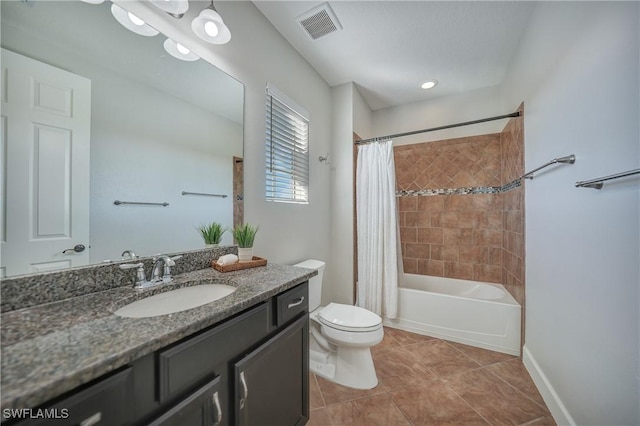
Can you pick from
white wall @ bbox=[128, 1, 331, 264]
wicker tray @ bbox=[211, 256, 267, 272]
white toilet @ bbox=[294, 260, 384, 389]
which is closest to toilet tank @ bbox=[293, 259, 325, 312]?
white toilet @ bbox=[294, 260, 384, 389]

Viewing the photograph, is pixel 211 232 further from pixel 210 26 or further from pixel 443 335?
pixel 443 335

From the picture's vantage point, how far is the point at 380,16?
1723 mm

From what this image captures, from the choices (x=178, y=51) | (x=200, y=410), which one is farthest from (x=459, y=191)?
(x=200, y=410)

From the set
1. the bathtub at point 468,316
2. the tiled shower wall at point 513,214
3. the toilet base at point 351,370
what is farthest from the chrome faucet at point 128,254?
the tiled shower wall at point 513,214

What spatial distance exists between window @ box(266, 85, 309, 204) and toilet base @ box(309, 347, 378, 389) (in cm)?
124

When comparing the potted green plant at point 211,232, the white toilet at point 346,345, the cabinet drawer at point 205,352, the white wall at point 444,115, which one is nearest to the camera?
the cabinet drawer at point 205,352

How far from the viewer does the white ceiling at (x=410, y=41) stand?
1.67 m

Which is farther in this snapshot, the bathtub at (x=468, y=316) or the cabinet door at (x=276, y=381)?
the bathtub at (x=468, y=316)

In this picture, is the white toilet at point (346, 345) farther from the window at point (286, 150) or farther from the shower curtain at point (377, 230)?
the window at point (286, 150)

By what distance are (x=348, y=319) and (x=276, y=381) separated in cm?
82

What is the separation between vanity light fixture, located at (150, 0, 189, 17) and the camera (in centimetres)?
103

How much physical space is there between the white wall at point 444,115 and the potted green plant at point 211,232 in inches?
102

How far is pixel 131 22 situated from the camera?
106 centimetres

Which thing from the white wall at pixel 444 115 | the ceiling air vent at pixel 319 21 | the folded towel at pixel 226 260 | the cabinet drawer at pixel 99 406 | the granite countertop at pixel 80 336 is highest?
the ceiling air vent at pixel 319 21
